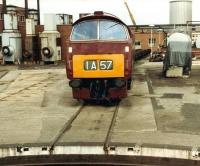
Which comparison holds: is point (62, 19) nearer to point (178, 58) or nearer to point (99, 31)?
point (178, 58)

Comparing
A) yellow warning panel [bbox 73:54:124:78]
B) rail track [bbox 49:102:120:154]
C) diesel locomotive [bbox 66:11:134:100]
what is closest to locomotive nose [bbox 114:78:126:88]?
diesel locomotive [bbox 66:11:134:100]

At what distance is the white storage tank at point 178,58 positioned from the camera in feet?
67.7

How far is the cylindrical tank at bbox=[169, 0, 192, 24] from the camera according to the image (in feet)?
260

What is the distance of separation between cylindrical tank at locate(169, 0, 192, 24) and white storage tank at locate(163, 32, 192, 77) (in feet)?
196

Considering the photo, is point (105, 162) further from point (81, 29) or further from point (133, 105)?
point (81, 29)

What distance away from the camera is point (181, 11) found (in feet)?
261

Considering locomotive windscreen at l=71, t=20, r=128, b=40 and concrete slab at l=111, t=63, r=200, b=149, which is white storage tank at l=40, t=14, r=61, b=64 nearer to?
concrete slab at l=111, t=63, r=200, b=149

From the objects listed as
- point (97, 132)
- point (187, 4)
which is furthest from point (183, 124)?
point (187, 4)

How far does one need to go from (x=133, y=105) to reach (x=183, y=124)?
9.40 feet

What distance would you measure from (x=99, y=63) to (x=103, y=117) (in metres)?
1.87

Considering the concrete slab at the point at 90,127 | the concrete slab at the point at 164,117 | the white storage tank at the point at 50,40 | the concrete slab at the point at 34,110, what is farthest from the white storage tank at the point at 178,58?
the white storage tank at the point at 50,40

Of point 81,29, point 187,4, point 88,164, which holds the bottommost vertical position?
point 88,164

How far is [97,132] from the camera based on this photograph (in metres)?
9.55

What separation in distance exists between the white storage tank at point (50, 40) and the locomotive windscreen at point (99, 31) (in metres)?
19.1
